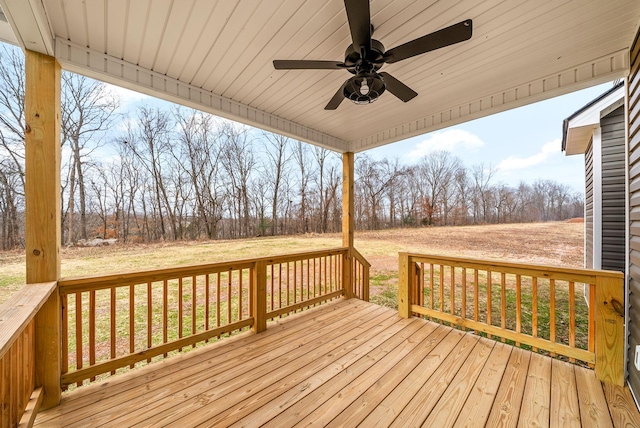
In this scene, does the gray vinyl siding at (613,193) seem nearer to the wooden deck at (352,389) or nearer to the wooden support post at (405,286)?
the wooden deck at (352,389)

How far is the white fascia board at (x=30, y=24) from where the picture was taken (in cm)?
122

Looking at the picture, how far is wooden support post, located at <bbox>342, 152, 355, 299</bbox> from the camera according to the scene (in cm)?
397

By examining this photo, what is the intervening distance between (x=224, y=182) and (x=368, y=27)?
13.7ft

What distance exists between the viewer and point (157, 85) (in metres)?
2.24

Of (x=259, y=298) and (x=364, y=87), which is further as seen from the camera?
(x=259, y=298)

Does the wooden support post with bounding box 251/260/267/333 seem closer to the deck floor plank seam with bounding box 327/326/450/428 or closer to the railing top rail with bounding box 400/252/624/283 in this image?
the deck floor plank seam with bounding box 327/326/450/428

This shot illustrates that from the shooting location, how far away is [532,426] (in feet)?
4.71

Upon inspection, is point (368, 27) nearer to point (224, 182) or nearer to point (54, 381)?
point (54, 381)

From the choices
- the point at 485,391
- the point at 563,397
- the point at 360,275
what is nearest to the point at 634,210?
the point at 563,397

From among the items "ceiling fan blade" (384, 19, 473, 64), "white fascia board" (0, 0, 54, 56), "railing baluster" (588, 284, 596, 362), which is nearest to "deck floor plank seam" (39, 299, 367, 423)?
"railing baluster" (588, 284, 596, 362)

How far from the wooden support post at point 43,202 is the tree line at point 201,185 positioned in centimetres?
20

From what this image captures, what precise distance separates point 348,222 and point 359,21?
3.02 meters

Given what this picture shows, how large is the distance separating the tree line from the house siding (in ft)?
7.77

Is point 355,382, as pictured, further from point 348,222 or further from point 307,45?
point 307,45
